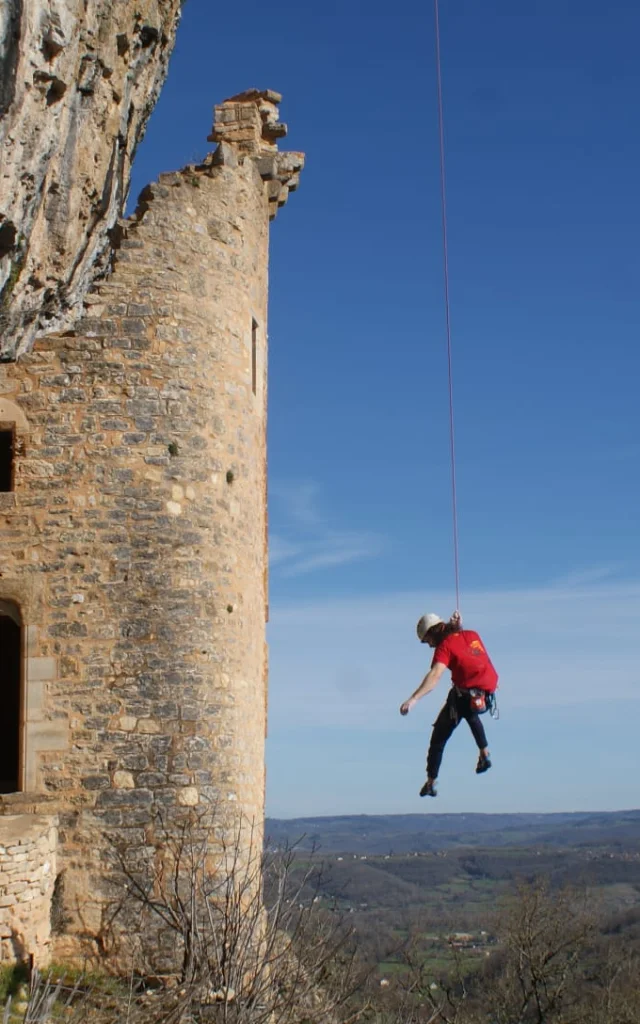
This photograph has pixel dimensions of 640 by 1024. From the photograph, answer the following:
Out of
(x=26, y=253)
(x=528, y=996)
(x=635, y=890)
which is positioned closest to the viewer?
(x=26, y=253)

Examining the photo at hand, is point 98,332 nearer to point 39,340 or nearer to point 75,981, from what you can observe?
point 39,340

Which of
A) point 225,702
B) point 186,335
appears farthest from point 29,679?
point 186,335

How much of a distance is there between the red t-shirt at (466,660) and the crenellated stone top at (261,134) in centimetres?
569

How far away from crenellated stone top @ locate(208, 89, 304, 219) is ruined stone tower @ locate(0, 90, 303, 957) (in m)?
1.05

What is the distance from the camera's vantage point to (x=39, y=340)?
1162cm

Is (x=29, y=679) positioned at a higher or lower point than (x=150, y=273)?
lower

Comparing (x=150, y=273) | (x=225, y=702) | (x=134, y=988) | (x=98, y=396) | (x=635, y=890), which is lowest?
(x=635, y=890)

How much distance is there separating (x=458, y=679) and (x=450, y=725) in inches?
16.5

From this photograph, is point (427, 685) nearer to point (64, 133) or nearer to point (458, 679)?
point (458, 679)

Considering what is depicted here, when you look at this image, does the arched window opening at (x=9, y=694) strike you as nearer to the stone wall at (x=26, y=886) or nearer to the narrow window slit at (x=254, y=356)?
the stone wall at (x=26, y=886)

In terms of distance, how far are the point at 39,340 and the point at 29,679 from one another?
3059 mm

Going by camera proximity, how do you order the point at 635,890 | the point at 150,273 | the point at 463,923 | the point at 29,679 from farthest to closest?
the point at 635,890, the point at 463,923, the point at 150,273, the point at 29,679

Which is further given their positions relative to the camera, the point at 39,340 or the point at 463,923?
the point at 463,923

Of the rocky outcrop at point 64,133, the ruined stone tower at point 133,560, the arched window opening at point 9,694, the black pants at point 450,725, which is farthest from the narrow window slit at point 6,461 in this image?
the black pants at point 450,725
